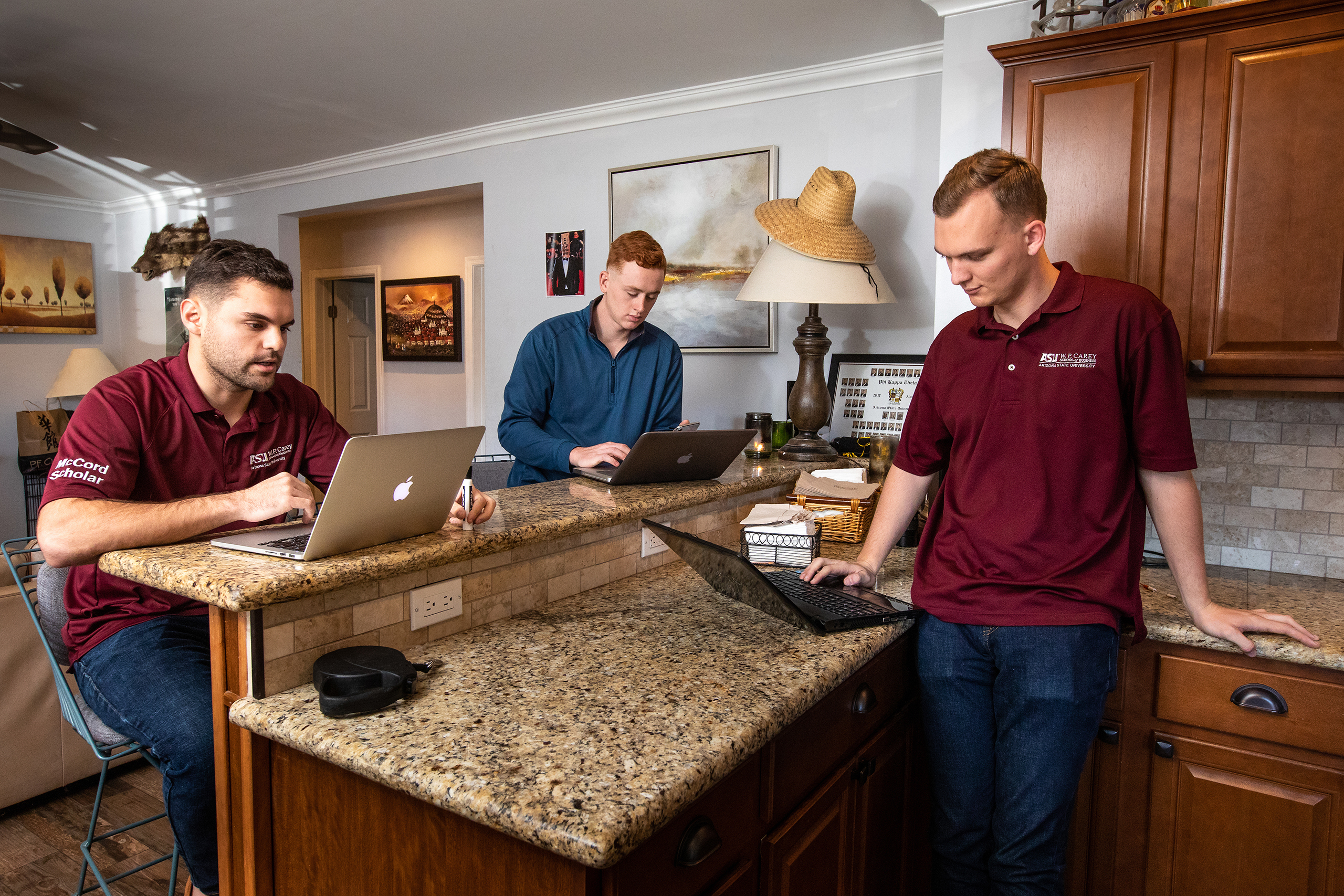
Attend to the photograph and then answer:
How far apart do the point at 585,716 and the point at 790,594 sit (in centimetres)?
64

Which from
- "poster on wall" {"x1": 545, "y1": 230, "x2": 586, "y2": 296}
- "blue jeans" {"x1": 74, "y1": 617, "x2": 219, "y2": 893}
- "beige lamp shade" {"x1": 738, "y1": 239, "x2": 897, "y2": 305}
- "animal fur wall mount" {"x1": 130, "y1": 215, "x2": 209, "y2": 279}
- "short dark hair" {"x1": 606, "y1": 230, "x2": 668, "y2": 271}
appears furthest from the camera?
"animal fur wall mount" {"x1": 130, "y1": 215, "x2": 209, "y2": 279}

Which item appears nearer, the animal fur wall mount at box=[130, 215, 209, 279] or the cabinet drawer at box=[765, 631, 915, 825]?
the cabinet drawer at box=[765, 631, 915, 825]

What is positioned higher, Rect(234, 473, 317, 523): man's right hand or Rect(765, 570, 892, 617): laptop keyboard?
Rect(234, 473, 317, 523): man's right hand

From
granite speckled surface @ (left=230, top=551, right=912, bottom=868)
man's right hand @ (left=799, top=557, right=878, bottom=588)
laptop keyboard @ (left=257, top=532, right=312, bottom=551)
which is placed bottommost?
granite speckled surface @ (left=230, top=551, right=912, bottom=868)

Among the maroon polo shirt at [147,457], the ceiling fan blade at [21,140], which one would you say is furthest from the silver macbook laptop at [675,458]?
the ceiling fan blade at [21,140]

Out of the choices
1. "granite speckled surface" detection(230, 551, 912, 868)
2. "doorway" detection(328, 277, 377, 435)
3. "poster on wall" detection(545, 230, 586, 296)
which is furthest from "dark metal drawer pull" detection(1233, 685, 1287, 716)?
"doorway" detection(328, 277, 377, 435)

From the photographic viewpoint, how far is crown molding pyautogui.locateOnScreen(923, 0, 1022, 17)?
7.92 feet

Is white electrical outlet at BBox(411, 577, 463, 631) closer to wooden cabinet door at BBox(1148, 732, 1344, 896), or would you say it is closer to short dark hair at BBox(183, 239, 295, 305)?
short dark hair at BBox(183, 239, 295, 305)

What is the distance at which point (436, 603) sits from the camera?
1407 millimetres

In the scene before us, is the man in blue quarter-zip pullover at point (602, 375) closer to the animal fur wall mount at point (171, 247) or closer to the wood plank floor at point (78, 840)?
the wood plank floor at point (78, 840)

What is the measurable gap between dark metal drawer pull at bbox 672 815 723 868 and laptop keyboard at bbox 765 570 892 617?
0.49 metres

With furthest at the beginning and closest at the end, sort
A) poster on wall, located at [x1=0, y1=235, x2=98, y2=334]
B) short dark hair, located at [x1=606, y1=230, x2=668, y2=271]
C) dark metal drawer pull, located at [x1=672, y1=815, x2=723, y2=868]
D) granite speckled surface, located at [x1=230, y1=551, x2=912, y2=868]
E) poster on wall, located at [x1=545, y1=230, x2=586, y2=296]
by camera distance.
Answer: poster on wall, located at [x1=0, y1=235, x2=98, y2=334], poster on wall, located at [x1=545, y1=230, x2=586, y2=296], short dark hair, located at [x1=606, y1=230, x2=668, y2=271], dark metal drawer pull, located at [x1=672, y1=815, x2=723, y2=868], granite speckled surface, located at [x1=230, y1=551, x2=912, y2=868]

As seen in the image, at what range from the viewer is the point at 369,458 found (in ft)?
3.86

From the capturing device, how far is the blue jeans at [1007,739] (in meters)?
1.42
